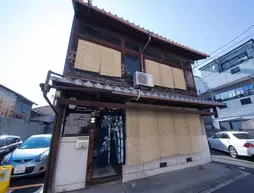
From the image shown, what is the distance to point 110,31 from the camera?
5.38 metres

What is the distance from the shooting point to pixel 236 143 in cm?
671

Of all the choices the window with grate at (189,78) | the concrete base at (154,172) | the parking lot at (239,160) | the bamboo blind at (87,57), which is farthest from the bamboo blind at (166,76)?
the parking lot at (239,160)

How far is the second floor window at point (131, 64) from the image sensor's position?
5238 mm

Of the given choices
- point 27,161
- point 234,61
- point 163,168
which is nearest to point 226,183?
point 163,168

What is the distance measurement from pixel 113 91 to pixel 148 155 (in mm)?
2800

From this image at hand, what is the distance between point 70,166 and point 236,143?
29.8 ft

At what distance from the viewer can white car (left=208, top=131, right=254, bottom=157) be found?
6.16 metres

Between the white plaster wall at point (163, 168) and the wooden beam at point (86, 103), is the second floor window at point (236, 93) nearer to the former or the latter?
the white plaster wall at point (163, 168)

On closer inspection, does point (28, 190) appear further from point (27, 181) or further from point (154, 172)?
point (154, 172)

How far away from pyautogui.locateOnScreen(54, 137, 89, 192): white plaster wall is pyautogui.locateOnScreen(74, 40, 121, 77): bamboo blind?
2.69 metres

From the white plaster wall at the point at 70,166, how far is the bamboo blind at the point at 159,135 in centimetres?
147

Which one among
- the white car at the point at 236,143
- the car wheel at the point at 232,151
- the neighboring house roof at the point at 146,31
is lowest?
the car wheel at the point at 232,151

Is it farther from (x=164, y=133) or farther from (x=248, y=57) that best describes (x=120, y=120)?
(x=248, y=57)

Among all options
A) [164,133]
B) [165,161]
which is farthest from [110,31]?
[165,161]
